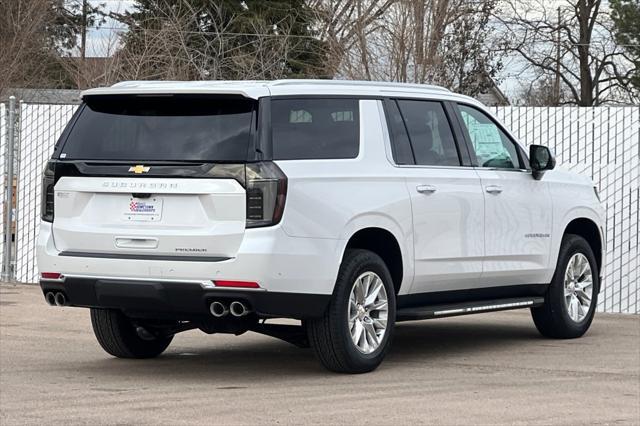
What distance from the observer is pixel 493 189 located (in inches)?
432

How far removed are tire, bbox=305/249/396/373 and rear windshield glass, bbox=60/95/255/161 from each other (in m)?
1.13

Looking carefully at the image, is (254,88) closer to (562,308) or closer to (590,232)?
(562,308)

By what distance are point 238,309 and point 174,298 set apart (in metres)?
0.42

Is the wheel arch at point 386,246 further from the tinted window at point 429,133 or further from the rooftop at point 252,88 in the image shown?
the rooftop at point 252,88

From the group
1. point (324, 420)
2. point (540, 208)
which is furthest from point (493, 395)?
point (540, 208)

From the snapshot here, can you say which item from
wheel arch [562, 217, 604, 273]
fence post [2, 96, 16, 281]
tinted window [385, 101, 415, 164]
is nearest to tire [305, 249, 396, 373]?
tinted window [385, 101, 415, 164]

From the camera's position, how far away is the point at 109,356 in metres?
10.7

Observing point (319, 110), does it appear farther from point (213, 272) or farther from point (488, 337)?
point (488, 337)

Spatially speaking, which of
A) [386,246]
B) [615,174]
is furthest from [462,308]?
[615,174]

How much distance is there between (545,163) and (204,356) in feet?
10.6

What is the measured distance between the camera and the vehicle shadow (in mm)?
9781

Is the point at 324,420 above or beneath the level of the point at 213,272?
beneath

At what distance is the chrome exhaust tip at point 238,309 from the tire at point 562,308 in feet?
12.3

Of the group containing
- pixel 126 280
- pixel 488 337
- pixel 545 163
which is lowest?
pixel 488 337
